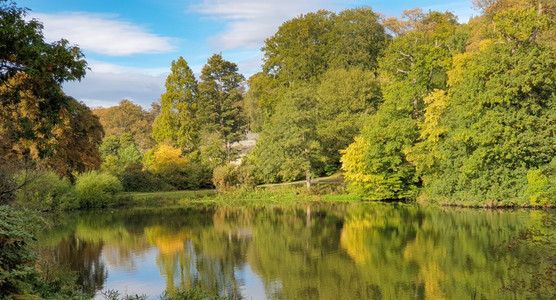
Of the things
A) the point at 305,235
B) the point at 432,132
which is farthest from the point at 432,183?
the point at 305,235

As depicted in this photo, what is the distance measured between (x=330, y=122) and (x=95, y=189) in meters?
19.5

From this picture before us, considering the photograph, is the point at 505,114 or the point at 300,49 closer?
the point at 505,114

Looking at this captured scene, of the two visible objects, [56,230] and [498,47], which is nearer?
[56,230]

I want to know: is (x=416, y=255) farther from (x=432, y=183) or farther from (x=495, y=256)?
(x=432, y=183)

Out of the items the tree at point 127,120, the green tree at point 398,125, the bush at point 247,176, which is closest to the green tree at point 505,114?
the green tree at point 398,125

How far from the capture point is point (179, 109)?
50.6 m

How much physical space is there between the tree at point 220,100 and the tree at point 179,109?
5.19 feet

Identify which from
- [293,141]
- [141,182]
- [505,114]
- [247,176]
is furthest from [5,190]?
[141,182]

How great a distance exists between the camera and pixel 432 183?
3391 centimetres

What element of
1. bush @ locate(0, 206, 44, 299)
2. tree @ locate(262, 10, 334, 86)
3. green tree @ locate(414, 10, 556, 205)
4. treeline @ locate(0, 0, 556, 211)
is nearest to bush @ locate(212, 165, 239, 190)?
treeline @ locate(0, 0, 556, 211)

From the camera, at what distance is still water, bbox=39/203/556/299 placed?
14.0m

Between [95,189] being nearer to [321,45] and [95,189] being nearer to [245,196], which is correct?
[245,196]

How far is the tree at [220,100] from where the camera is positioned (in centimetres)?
5222

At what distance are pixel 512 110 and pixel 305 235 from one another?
1428 cm
